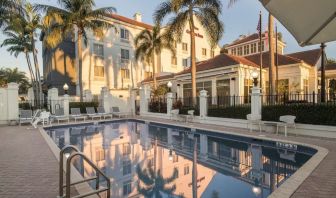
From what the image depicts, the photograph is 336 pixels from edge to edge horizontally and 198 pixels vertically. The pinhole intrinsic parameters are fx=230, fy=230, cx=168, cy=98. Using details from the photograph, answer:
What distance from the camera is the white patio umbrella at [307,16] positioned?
2436mm

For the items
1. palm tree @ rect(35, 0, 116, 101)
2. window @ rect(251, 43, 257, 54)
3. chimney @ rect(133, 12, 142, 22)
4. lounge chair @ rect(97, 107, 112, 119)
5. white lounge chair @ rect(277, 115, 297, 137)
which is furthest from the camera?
chimney @ rect(133, 12, 142, 22)

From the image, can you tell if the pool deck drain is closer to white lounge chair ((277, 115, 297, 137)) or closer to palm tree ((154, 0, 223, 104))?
white lounge chair ((277, 115, 297, 137))

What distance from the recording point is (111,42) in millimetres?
35250

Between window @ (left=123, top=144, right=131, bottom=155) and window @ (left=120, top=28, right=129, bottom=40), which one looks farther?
window @ (left=120, top=28, right=129, bottom=40)

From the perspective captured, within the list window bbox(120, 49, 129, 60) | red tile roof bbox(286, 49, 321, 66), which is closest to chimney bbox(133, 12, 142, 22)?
window bbox(120, 49, 129, 60)

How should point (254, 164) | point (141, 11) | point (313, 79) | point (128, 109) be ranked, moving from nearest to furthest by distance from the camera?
1. point (254, 164)
2. point (313, 79)
3. point (128, 109)
4. point (141, 11)

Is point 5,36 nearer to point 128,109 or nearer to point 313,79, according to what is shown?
point 128,109

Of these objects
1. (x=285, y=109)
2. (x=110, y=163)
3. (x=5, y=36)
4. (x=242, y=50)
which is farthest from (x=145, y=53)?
(x=110, y=163)

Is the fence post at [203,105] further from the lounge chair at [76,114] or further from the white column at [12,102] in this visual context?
the white column at [12,102]

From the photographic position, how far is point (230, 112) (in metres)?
15.4

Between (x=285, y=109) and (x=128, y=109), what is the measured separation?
59.1 ft

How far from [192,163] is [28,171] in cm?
525

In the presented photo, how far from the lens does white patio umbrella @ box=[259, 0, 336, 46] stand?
7.99 feet

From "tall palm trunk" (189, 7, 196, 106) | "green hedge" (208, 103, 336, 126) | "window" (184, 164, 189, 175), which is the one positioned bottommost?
"window" (184, 164, 189, 175)
